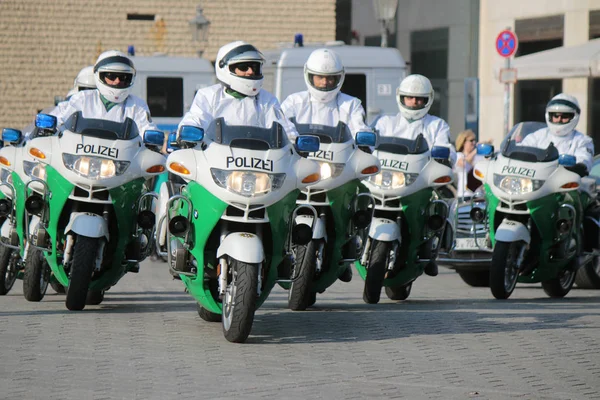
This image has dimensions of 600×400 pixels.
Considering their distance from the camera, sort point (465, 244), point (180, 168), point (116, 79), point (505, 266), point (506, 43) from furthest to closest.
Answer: point (506, 43) < point (465, 244) < point (505, 266) < point (116, 79) < point (180, 168)

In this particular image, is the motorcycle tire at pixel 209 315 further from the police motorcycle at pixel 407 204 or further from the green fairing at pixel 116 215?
the police motorcycle at pixel 407 204

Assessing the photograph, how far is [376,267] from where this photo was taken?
11367 mm

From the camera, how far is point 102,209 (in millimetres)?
10297

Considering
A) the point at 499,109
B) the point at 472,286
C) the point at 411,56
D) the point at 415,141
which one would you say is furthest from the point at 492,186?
the point at 411,56

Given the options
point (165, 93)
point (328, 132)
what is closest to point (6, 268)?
point (328, 132)

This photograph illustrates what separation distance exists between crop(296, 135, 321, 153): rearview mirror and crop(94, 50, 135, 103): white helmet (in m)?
2.48

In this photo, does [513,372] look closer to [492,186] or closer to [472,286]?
[492,186]

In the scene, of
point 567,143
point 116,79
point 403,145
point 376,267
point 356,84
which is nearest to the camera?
point 116,79

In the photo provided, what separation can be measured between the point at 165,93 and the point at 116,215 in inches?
643

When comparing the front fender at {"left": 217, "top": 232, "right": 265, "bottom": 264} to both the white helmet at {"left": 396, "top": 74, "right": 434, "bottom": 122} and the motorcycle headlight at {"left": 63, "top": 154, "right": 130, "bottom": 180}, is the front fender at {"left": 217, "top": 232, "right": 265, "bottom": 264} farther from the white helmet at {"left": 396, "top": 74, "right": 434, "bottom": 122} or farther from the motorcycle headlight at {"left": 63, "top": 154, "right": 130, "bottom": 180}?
the white helmet at {"left": 396, "top": 74, "right": 434, "bottom": 122}

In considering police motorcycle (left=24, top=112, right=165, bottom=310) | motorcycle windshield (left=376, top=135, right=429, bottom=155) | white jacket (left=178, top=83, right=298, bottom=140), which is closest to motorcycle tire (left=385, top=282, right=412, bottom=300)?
motorcycle windshield (left=376, top=135, right=429, bottom=155)

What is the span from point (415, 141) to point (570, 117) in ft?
6.80

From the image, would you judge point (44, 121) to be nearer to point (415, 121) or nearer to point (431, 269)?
point (431, 269)

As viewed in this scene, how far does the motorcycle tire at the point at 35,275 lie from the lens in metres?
11.0
